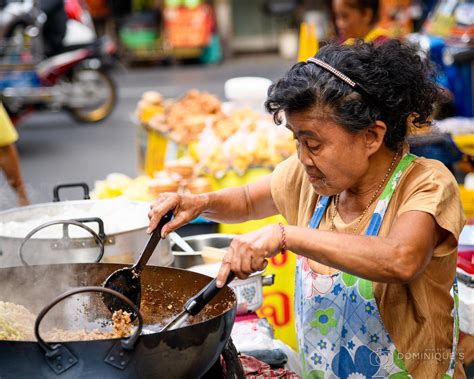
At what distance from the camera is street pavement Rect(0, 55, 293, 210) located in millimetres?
8055

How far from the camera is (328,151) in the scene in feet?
6.58

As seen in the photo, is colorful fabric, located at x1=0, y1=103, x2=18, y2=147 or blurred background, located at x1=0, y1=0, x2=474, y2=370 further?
blurred background, located at x1=0, y1=0, x2=474, y2=370

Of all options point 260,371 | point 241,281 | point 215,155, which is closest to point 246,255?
point 260,371

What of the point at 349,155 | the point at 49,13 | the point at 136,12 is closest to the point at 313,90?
the point at 349,155

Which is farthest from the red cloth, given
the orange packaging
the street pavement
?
the orange packaging

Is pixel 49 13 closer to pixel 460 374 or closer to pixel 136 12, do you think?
pixel 136 12

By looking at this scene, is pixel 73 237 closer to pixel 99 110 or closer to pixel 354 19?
pixel 354 19

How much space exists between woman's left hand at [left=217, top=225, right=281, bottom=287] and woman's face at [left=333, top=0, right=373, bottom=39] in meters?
3.47

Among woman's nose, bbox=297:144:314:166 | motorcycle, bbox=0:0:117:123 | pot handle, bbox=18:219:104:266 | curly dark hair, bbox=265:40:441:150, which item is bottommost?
motorcycle, bbox=0:0:117:123

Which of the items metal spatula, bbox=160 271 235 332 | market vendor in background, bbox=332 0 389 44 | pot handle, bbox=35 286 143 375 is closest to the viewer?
pot handle, bbox=35 286 143 375

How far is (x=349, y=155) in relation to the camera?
6.67 ft

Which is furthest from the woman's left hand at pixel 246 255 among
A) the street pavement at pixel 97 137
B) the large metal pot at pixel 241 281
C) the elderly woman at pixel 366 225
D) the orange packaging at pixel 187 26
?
the orange packaging at pixel 187 26

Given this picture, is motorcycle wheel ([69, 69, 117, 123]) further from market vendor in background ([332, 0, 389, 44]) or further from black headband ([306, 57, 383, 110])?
black headband ([306, 57, 383, 110])

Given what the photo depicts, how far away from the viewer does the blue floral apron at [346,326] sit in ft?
6.95
